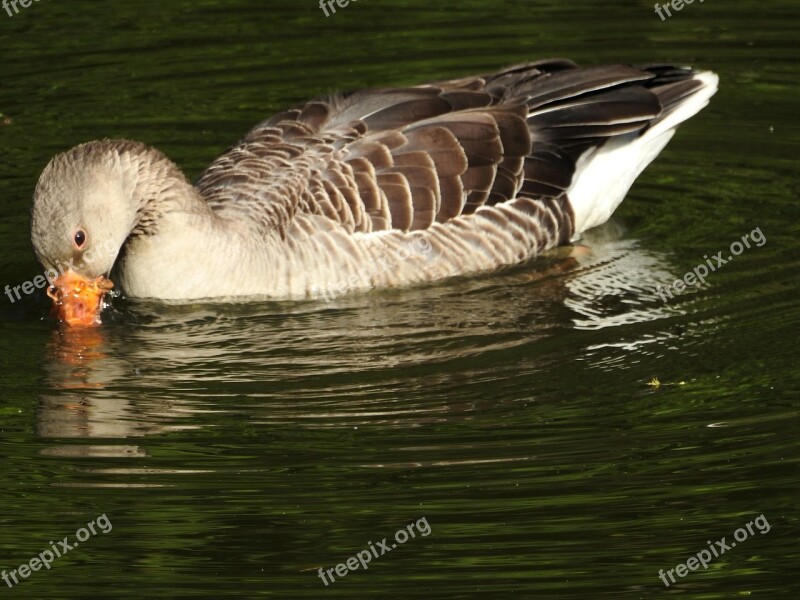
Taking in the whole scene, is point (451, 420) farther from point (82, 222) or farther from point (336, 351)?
point (82, 222)

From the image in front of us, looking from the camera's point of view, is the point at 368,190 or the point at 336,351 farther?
the point at 368,190

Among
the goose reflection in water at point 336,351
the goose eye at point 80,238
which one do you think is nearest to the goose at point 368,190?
the goose eye at point 80,238

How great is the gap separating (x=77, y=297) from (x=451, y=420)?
3.32m

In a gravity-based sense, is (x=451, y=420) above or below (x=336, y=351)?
below

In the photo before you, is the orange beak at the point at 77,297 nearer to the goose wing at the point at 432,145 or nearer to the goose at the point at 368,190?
the goose at the point at 368,190

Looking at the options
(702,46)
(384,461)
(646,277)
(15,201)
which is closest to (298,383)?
(384,461)

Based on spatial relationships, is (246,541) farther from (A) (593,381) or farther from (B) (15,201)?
(B) (15,201)

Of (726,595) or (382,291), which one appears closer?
(726,595)

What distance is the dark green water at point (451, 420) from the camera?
28.5 feet

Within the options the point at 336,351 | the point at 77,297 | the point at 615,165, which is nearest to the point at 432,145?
the point at 615,165

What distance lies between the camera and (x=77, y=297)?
39.3 ft

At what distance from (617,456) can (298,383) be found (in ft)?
7.94

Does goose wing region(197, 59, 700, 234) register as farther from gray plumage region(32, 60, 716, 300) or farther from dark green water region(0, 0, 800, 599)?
dark green water region(0, 0, 800, 599)

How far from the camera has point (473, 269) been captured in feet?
44.4
